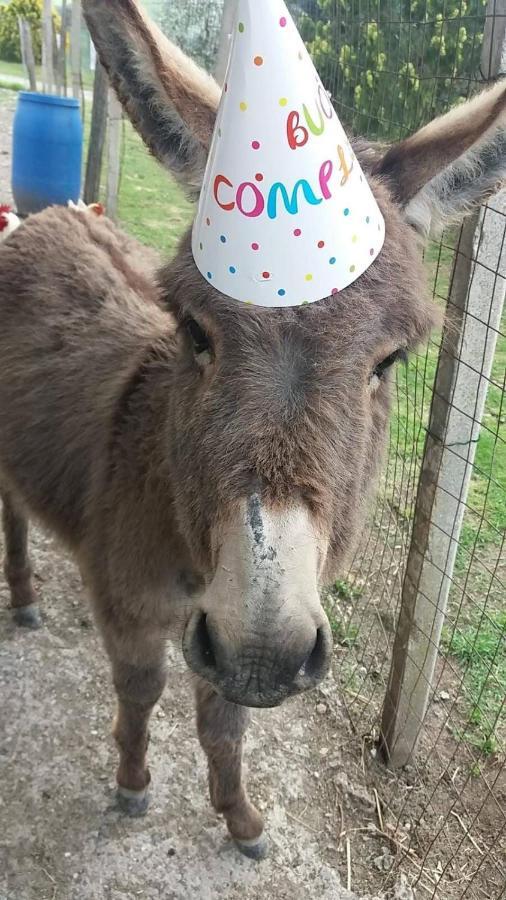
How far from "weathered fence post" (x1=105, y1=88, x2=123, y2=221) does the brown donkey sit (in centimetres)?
505

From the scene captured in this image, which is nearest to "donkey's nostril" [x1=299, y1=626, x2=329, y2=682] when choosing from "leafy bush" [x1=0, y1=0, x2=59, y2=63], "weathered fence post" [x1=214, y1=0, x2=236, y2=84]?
"weathered fence post" [x1=214, y1=0, x2=236, y2=84]

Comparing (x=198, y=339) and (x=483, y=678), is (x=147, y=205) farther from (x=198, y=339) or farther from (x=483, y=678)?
(x=198, y=339)

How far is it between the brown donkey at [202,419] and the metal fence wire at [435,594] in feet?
1.38

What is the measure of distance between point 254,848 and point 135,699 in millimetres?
729

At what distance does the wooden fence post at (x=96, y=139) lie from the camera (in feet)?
25.8

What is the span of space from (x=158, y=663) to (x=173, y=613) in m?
0.30

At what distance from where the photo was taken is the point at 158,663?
8.13ft

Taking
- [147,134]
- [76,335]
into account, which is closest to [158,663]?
[76,335]

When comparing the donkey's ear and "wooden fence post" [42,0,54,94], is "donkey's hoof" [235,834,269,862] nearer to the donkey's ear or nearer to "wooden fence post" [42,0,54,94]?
the donkey's ear

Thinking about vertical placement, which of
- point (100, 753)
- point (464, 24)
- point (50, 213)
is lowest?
point (100, 753)

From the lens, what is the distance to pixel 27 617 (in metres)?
3.43

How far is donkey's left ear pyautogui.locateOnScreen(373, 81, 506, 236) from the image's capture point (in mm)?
1719

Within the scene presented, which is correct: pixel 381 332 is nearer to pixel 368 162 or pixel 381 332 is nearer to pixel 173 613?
pixel 368 162

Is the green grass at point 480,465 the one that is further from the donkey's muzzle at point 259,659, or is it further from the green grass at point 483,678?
the donkey's muzzle at point 259,659
